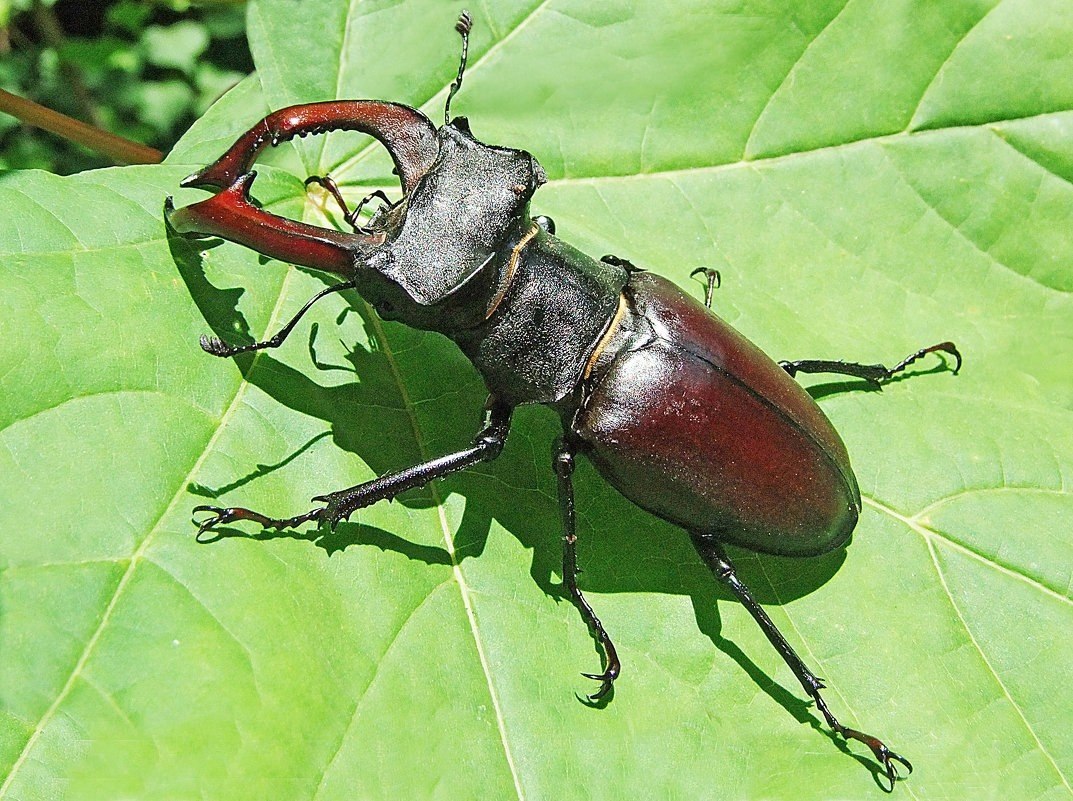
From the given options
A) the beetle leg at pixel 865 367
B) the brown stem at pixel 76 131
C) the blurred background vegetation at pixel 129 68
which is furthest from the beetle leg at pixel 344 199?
the blurred background vegetation at pixel 129 68

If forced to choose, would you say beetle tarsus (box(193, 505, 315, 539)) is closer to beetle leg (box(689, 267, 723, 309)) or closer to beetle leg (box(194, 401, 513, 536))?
beetle leg (box(194, 401, 513, 536))

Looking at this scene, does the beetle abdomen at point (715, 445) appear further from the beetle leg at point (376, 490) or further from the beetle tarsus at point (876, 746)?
the beetle tarsus at point (876, 746)

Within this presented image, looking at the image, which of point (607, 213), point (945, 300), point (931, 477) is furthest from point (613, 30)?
point (931, 477)

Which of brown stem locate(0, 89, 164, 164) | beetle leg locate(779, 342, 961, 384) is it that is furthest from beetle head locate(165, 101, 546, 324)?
beetle leg locate(779, 342, 961, 384)

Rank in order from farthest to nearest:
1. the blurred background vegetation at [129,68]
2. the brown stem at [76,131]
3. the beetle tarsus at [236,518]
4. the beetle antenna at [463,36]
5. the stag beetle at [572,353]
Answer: the blurred background vegetation at [129,68] < the beetle antenna at [463,36] < the brown stem at [76,131] < the stag beetle at [572,353] < the beetle tarsus at [236,518]

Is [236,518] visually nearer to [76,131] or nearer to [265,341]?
[265,341]
